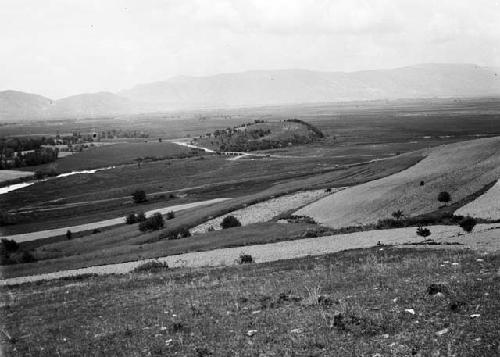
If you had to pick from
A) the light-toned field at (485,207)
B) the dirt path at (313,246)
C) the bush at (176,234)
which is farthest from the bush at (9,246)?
the light-toned field at (485,207)

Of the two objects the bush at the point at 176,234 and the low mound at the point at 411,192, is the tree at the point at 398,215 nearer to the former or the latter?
the low mound at the point at 411,192

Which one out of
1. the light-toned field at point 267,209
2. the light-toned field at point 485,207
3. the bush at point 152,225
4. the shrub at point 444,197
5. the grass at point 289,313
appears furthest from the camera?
the bush at point 152,225

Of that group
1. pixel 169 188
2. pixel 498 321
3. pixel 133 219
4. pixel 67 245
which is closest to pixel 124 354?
pixel 498 321

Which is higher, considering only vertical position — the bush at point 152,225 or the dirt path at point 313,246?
the dirt path at point 313,246

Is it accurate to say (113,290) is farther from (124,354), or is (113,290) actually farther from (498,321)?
(498,321)

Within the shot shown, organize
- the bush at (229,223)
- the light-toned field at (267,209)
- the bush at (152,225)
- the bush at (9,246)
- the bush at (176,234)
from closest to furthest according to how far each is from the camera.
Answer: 1. the bush at (176,234)
2. the bush at (229,223)
3. the light-toned field at (267,209)
4. the bush at (152,225)
5. the bush at (9,246)

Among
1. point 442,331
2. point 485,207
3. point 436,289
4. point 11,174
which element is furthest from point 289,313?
point 11,174

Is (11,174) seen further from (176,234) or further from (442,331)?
(442,331)

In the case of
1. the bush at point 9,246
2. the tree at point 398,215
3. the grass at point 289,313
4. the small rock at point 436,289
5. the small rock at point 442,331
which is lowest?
the bush at point 9,246
